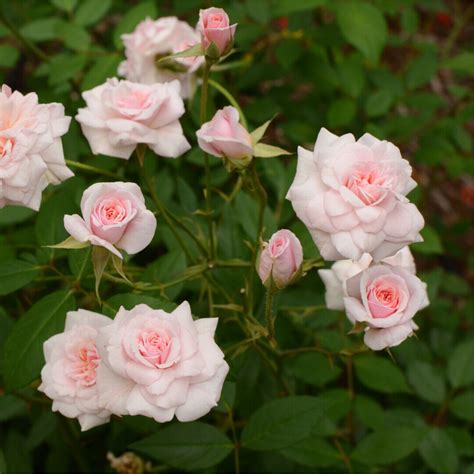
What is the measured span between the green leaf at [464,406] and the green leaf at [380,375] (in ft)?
0.47

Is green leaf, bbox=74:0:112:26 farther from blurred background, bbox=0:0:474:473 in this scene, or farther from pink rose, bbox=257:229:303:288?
pink rose, bbox=257:229:303:288

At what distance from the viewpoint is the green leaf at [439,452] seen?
134 centimetres

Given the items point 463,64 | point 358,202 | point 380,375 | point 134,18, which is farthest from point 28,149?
point 463,64

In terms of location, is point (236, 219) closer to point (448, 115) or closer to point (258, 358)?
point (258, 358)

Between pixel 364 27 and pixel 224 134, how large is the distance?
0.71 meters

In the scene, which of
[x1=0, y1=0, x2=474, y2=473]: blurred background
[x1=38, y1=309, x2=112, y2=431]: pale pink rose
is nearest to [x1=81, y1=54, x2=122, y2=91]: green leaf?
[x1=0, y1=0, x2=474, y2=473]: blurred background

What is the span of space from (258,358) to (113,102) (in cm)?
48

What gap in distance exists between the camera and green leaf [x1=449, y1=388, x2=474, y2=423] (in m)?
1.42

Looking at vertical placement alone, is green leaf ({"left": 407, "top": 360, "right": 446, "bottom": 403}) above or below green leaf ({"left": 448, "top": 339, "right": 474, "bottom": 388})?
below

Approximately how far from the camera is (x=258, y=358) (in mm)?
1198

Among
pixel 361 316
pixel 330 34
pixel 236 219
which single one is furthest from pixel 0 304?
pixel 330 34

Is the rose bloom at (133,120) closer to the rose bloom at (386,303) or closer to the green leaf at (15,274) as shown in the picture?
the green leaf at (15,274)

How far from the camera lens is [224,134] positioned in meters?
0.88

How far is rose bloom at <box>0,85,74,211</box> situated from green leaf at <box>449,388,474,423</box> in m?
0.93
